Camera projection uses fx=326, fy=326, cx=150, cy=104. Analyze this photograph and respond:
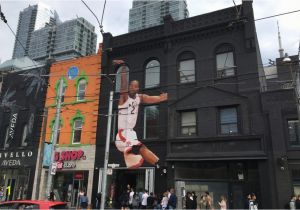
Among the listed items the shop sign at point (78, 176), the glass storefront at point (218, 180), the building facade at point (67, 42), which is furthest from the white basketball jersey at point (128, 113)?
the building facade at point (67, 42)

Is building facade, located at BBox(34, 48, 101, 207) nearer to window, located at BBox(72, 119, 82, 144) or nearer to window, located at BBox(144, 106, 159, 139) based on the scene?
window, located at BBox(72, 119, 82, 144)

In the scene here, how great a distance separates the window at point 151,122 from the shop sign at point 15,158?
11026mm

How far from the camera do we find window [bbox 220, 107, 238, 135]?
20438 mm

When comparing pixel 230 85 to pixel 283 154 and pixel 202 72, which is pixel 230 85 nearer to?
pixel 202 72

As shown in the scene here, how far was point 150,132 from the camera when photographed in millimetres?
23219

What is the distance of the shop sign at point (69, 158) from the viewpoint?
25.0 metres

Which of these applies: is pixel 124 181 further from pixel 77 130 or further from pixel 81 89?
pixel 81 89

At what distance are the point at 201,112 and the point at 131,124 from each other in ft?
17.8

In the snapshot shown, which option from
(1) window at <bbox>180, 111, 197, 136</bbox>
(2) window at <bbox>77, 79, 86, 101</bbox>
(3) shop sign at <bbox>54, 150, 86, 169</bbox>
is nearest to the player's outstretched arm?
(1) window at <bbox>180, 111, 197, 136</bbox>

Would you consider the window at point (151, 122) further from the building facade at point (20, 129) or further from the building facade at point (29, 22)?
the building facade at point (29, 22)

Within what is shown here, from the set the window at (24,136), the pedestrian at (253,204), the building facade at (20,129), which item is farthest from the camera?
the window at (24,136)

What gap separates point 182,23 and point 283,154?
11.6 m

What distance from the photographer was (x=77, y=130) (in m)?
26.3

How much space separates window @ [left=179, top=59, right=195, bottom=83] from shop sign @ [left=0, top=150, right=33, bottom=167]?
48.0 ft
